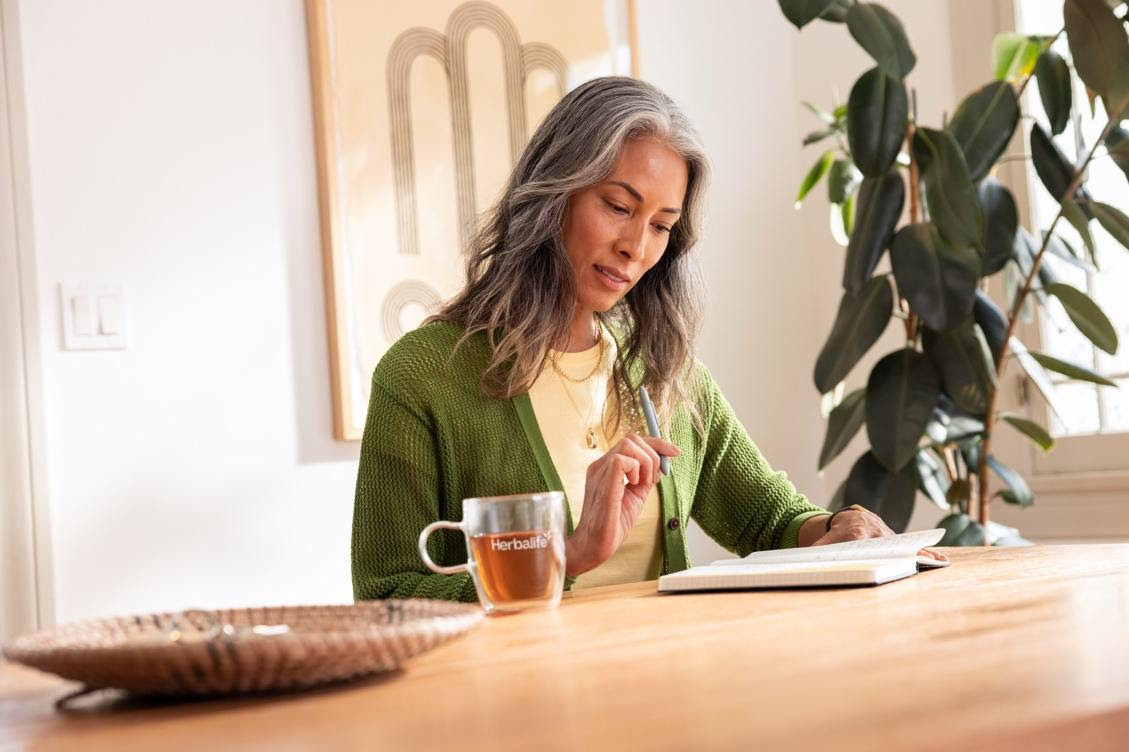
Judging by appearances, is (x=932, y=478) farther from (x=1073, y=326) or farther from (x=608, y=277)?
(x=608, y=277)

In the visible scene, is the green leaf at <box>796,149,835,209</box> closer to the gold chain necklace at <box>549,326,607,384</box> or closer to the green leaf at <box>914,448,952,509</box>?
the green leaf at <box>914,448,952,509</box>

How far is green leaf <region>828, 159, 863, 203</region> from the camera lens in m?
3.04

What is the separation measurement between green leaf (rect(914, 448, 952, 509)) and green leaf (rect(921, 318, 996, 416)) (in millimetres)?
196

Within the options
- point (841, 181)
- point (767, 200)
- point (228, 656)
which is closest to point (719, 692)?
point (228, 656)

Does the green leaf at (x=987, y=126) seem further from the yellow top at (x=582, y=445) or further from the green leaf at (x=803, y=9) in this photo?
the yellow top at (x=582, y=445)

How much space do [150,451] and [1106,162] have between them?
225 centimetres

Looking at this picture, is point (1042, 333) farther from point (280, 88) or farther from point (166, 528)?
point (166, 528)

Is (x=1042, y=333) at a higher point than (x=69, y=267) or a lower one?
lower

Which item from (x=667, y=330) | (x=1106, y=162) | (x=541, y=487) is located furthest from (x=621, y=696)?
(x=1106, y=162)

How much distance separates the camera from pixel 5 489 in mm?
2359

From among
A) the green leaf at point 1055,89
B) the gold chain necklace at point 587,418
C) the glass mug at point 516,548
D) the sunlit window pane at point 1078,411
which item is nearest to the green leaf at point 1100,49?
the green leaf at point 1055,89

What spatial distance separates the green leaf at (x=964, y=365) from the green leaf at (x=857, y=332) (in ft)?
0.42

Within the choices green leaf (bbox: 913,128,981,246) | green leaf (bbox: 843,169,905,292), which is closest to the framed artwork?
green leaf (bbox: 843,169,905,292)

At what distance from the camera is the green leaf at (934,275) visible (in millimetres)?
2586
